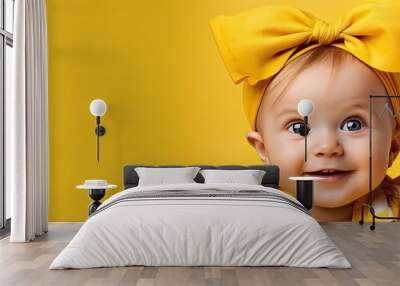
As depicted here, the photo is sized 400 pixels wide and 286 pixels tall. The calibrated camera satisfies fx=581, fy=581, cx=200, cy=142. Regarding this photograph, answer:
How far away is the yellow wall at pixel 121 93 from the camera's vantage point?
714cm

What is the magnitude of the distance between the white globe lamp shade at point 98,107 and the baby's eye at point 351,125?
9.14ft

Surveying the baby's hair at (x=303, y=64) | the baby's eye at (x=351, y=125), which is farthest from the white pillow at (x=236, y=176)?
the baby's eye at (x=351, y=125)

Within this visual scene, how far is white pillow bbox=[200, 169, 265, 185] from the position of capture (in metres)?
6.50

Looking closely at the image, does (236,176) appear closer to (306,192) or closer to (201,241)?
(306,192)

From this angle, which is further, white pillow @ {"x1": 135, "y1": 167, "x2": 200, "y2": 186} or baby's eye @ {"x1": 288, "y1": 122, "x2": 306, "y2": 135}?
baby's eye @ {"x1": 288, "y1": 122, "x2": 306, "y2": 135}

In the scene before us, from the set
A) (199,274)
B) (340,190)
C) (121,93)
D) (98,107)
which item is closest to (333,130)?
(340,190)

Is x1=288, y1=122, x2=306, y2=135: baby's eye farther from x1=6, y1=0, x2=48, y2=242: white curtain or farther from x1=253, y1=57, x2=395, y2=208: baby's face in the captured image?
x1=6, y1=0, x2=48, y2=242: white curtain

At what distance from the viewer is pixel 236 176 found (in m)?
6.55

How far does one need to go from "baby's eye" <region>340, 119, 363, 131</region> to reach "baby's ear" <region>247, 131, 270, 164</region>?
0.97 m

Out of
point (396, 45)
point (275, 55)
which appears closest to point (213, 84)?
point (275, 55)

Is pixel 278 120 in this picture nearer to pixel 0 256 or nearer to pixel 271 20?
pixel 271 20

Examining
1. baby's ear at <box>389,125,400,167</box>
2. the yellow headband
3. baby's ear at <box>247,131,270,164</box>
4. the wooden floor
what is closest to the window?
the wooden floor

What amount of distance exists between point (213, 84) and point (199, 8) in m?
0.96

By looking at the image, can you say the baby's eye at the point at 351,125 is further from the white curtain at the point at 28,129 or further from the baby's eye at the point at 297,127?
the white curtain at the point at 28,129
